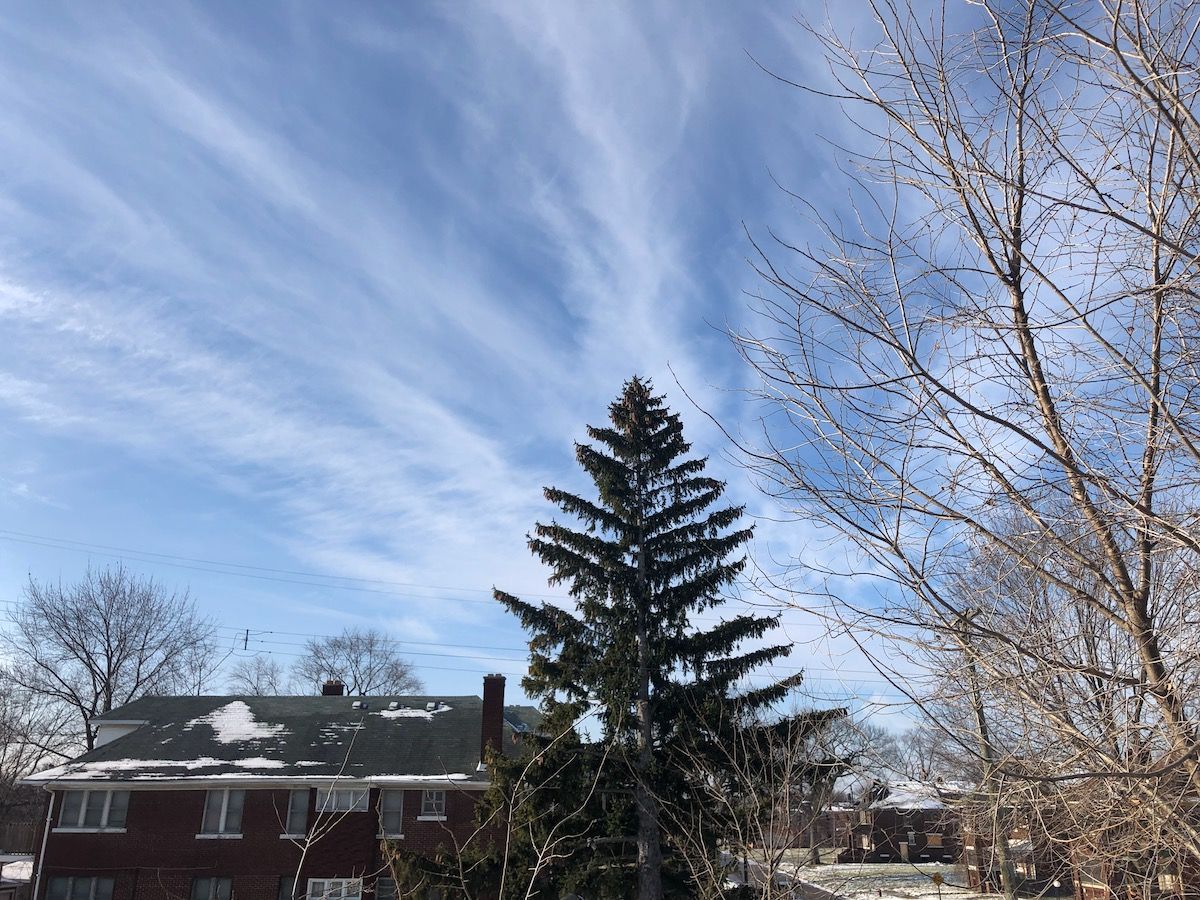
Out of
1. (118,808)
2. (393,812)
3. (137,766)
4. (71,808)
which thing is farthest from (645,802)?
(71,808)

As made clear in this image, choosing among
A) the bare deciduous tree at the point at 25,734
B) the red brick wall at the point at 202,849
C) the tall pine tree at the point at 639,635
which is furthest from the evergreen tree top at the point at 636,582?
the bare deciduous tree at the point at 25,734

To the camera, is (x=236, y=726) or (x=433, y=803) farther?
(x=236, y=726)

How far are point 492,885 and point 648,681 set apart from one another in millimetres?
5392

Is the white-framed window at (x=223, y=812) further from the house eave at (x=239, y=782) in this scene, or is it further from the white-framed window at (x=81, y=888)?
the white-framed window at (x=81, y=888)

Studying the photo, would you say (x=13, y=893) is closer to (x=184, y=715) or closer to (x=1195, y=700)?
(x=184, y=715)

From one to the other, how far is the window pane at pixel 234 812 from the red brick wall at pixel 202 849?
0.64 feet

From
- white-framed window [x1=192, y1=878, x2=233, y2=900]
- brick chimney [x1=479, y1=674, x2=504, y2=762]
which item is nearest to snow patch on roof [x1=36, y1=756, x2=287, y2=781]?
white-framed window [x1=192, y1=878, x2=233, y2=900]

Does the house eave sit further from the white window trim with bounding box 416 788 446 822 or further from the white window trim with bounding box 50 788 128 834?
the white window trim with bounding box 416 788 446 822

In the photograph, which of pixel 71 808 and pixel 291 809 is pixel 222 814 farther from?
pixel 71 808

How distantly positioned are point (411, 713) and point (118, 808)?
9637 mm

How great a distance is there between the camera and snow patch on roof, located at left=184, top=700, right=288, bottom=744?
2966cm

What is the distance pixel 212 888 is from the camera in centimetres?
2566

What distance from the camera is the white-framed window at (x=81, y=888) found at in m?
25.5


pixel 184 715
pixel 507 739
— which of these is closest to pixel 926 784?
pixel 507 739
